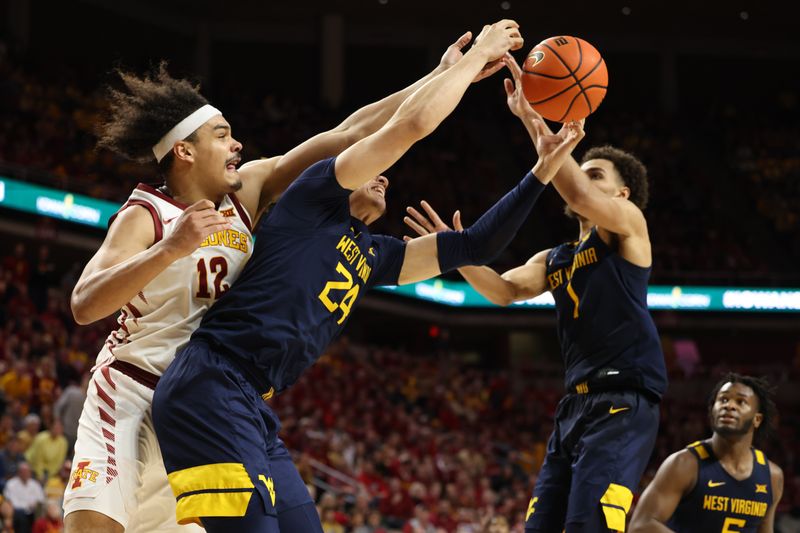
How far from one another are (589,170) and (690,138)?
2457 cm

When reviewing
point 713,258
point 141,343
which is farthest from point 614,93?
point 141,343

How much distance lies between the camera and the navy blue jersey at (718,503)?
5973mm

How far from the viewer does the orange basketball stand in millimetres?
4953

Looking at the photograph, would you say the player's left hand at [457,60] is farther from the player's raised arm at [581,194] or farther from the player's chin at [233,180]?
the player's chin at [233,180]

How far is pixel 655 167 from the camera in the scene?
27.2 metres

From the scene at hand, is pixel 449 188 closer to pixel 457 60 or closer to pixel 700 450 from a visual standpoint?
pixel 700 450

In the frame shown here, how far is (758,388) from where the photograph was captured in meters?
6.21

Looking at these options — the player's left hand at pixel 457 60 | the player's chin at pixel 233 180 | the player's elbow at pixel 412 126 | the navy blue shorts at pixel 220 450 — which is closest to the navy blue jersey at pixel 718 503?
the player's left hand at pixel 457 60

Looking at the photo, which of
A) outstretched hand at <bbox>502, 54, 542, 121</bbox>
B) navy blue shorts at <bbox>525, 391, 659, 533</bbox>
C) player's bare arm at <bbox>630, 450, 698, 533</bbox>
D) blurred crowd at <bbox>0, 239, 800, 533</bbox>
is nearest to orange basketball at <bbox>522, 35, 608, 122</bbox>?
outstretched hand at <bbox>502, 54, 542, 121</bbox>

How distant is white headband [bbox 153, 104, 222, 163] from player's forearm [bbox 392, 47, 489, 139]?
0.75 m

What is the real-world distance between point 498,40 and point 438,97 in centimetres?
46

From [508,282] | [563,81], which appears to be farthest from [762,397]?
[563,81]

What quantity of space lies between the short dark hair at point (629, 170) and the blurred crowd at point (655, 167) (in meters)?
15.8

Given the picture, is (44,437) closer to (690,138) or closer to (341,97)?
(341,97)
